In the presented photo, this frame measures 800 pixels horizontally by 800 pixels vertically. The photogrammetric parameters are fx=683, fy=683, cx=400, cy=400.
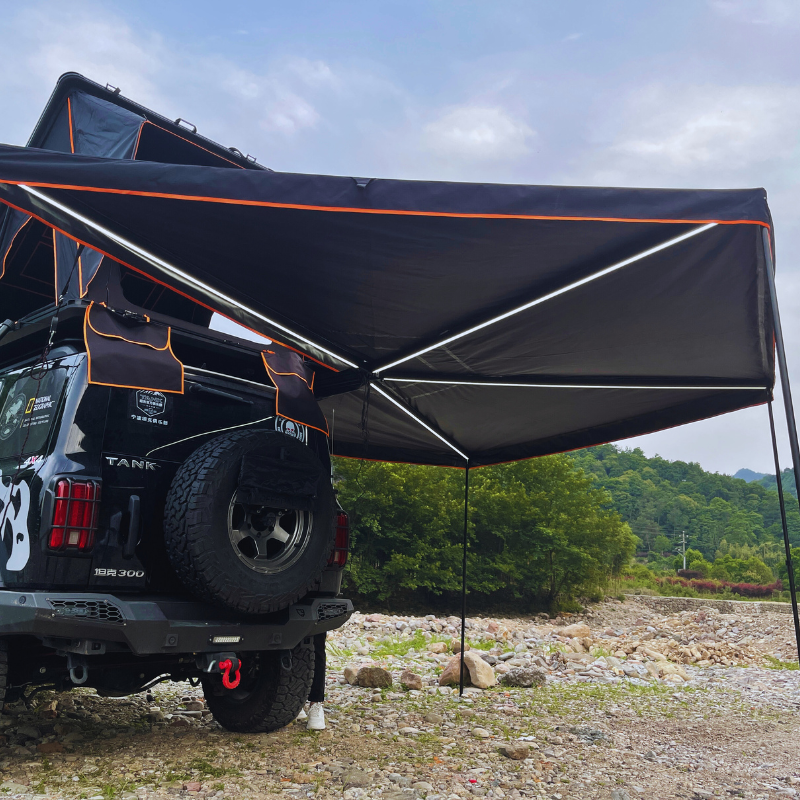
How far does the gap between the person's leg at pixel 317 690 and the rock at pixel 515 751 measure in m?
1.30

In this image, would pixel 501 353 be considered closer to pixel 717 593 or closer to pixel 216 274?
pixel 216 274

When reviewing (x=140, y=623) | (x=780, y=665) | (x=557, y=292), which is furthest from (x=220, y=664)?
(x=780, y=665)

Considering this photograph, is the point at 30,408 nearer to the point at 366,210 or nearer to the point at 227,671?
the point at 227,671

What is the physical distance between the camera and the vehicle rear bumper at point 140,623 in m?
3.25

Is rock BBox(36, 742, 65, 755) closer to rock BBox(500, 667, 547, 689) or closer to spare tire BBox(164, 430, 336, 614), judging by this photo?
spare tire BBox(164, 430, 336, 614)

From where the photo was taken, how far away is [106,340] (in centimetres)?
383

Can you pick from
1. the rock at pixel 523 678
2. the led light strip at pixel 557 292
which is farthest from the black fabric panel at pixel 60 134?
the rock at pixel 523 678

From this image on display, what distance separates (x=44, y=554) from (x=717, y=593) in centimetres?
5195

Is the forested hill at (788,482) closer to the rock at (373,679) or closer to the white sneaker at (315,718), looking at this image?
the white sneaker at (315,718)

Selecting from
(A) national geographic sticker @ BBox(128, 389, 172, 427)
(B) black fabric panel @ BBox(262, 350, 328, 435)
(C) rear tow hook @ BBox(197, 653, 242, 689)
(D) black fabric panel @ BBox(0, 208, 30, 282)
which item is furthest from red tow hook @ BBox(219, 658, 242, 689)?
(D) black fabric panel @ BBox(0, 208, 30, 282)

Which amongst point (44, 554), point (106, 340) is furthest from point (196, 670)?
point (106, 340)

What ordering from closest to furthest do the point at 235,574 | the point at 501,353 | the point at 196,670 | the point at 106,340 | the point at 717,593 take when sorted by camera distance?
the point at 235,574 < the point at 106,340 < the point at 196,670 < the point at 501,353 < the point at 717,593

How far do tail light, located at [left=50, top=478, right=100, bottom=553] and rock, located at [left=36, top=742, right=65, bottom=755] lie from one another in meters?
1.46

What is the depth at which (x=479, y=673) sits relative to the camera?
7.15 metres
